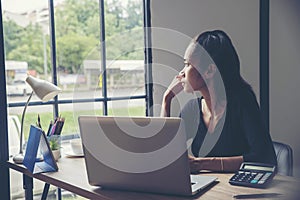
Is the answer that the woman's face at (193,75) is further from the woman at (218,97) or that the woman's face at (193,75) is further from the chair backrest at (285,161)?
the chair backrest at (285,161)

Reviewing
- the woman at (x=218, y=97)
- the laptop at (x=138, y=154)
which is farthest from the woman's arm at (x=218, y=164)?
the woman at (x=218, y=97)

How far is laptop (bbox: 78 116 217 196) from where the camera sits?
1.21 m

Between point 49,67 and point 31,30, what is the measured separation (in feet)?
0.79

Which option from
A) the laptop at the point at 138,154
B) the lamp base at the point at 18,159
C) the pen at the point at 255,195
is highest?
the laptop at the point at 138,154

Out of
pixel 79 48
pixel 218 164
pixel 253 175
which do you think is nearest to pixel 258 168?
pixel 253 175

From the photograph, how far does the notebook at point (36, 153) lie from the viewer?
179 cm

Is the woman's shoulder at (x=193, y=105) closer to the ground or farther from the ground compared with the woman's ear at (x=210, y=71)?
closer to the ground

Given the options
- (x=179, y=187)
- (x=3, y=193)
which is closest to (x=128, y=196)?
(x=179, y=187)

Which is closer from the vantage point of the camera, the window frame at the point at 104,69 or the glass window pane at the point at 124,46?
the window frame at the point at 104,69

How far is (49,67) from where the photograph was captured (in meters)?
2.42

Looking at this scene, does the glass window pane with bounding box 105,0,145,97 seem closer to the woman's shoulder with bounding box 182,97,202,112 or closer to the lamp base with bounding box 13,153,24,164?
the woman's shoulder with bounding box 182,97,202,112

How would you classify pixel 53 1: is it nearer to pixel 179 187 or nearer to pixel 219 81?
pixel 219 81

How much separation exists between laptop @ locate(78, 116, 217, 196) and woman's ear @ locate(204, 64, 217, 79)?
719 mm

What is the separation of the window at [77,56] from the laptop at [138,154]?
3.09 feet
